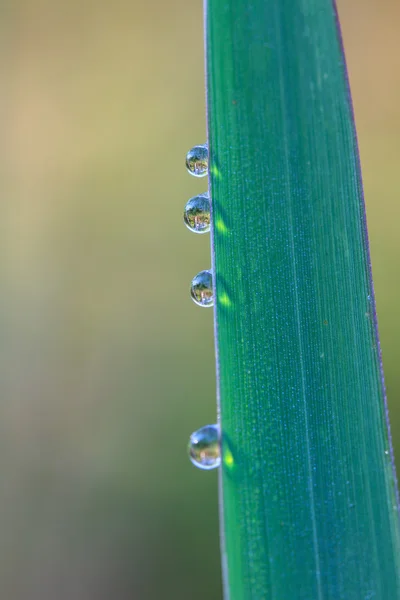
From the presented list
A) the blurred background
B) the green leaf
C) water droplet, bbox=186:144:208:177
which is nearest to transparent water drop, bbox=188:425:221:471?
the green leaf

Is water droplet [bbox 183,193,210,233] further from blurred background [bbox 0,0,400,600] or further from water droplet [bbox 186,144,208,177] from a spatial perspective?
blurred background [bbox 0,0,400,600]

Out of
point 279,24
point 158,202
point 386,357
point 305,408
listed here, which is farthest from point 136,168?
point 305,408

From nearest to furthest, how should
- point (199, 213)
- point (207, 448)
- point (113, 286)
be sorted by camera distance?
point (207, 448), point (199, 213), point (113, 286)

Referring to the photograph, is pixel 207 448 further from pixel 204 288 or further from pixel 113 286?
pixel 113 286

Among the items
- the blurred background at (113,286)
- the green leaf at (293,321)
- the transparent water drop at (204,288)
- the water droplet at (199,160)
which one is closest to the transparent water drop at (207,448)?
the green leaf at (293,321)

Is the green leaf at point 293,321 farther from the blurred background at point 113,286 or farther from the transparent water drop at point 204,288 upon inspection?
the blurred background at point 113,286

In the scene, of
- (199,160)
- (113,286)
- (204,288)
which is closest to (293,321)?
(204,288)

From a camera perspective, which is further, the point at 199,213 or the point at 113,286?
the point at 113,286
